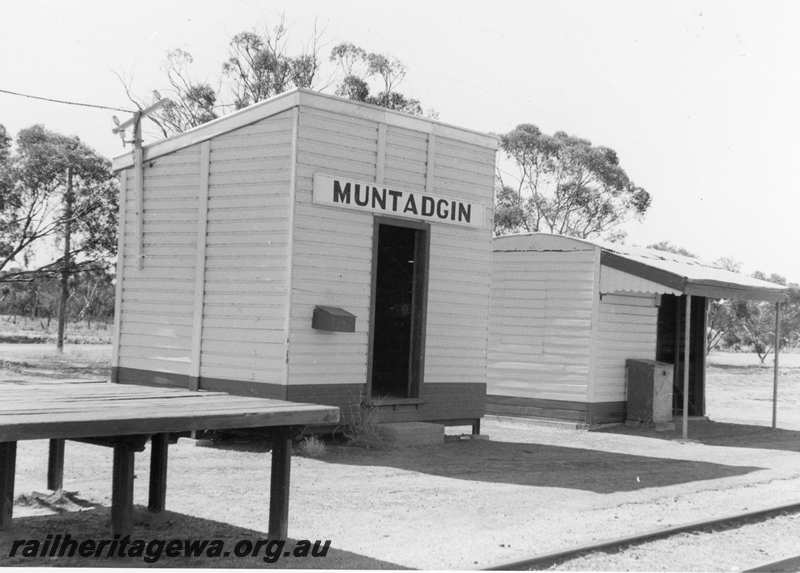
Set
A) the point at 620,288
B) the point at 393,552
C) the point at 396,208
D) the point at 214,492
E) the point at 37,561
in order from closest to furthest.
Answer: the point at 37,561 → the point at 393,552 → the point at 214,492 → the point at 396,208 → the point at 620,288

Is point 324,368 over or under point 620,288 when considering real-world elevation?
under

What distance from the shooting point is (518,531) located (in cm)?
755

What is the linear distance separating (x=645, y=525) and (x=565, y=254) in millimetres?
8453

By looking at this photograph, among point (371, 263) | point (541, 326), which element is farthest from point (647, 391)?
point (371, 263)

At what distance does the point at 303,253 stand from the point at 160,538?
525 centimetres

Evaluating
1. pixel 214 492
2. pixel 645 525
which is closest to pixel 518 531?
pixel 645 525

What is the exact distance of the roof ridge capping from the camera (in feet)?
38.7

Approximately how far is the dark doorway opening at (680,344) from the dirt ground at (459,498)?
Result: 159 inches

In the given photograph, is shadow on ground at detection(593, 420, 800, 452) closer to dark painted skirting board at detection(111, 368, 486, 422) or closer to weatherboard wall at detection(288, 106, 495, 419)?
dark painted skirting board at detection(111, 368, 486, 422)

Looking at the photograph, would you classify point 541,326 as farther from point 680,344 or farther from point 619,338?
point 680,344

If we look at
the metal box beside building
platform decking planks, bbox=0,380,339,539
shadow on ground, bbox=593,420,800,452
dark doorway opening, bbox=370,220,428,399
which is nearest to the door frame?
dark doorway opening, bbox=370,220,428,399

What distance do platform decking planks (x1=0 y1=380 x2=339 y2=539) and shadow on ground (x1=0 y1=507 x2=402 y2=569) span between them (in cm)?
19

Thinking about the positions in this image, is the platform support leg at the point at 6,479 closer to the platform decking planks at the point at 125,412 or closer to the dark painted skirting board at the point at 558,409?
the platform decking planks at the point at 125,412

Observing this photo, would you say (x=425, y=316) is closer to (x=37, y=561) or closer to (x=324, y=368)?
(x=324, y=368)
